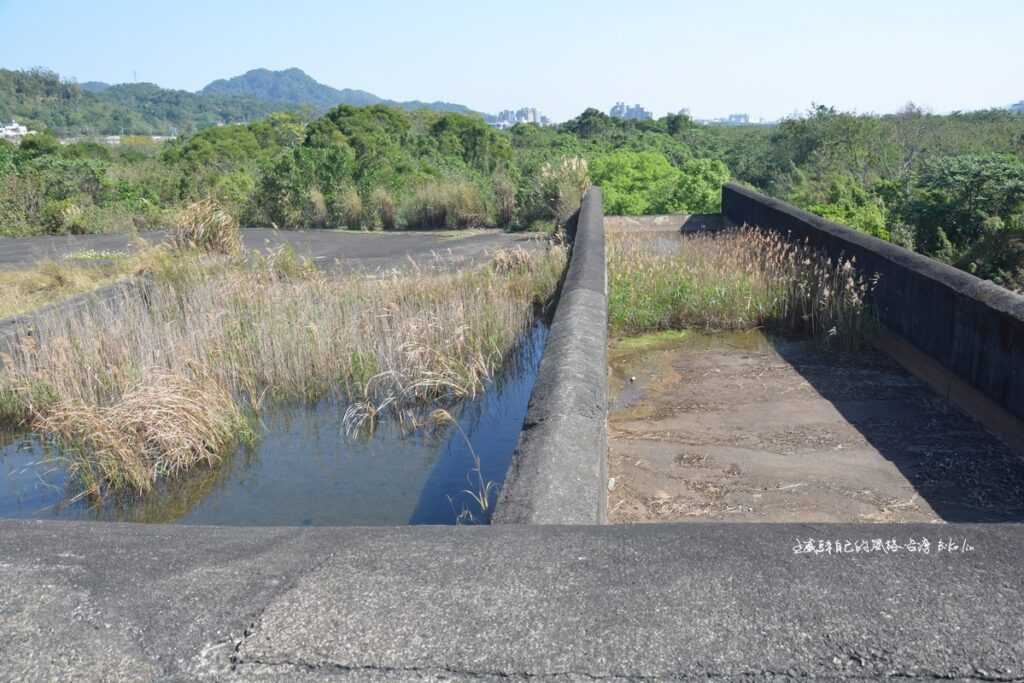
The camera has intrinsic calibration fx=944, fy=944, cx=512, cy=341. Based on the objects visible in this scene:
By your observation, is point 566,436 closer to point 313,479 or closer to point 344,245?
point 313,479

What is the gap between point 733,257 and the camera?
35.1 feet

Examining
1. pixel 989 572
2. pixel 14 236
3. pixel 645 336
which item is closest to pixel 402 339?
pixel 645 336

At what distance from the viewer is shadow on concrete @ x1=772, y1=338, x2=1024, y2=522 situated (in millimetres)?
5031

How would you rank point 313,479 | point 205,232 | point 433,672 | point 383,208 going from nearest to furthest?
point 433,672
point 313,479
point 205,232
point 383,208

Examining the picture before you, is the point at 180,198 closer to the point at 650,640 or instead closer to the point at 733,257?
the point at 733,257

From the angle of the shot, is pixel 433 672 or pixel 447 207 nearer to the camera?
pixel 433 672

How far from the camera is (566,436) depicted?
402 centimetres

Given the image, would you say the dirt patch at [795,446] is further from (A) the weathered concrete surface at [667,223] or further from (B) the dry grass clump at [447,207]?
(B) the dry grass clump at [447,207]

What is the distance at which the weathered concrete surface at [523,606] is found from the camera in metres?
1.80

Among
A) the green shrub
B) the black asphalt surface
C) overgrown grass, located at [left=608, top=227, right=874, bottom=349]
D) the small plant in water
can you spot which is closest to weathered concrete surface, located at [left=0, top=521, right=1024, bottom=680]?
the small plant in water

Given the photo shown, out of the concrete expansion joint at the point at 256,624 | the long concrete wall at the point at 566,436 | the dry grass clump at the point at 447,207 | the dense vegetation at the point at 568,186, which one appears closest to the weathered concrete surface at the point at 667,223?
the dense vegetation at the point at 568,186

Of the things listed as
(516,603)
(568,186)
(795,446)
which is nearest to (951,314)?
(795,446)

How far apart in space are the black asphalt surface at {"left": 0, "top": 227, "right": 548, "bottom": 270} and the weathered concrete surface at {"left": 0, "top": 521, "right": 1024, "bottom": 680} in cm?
1086

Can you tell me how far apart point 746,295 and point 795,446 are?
375 cm
